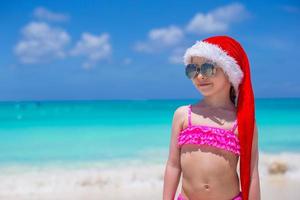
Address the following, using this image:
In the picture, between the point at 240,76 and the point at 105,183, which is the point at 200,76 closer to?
the point at 240,76

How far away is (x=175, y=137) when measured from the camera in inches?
102

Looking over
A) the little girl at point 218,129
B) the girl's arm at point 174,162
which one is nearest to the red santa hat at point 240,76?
the little girl at point 218,129

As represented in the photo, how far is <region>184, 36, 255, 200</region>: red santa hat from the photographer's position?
242cm

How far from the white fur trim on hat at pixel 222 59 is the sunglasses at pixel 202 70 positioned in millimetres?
36

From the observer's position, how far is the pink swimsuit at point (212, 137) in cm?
246

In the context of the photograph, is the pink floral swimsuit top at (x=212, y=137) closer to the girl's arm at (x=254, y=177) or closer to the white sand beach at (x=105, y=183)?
the girl's arm at (x=254, y=177)

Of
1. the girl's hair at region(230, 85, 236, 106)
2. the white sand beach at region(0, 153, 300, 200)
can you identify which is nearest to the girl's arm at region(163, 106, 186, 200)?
the girl's hair at region(230, 85, 236, 106)

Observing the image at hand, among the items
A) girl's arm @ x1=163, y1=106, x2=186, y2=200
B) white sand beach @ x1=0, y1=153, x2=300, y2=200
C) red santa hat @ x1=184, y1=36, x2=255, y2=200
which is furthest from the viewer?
white sand beach @ x1=0, y1=153, x2=300, y2=200

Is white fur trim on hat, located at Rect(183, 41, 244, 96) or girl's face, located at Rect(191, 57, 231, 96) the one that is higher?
white fur trim on hat, located at Rect(183, 41, 244, 96)

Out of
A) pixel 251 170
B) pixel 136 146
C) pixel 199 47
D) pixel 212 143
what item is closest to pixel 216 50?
pixel 199 47

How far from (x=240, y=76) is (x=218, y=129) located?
292mm

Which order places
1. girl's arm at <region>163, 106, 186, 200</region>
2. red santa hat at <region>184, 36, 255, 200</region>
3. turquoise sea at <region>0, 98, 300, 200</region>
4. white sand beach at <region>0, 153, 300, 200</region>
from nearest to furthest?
red santa hat at <region>184, 36, 255, 200</region> < girl's arm at <region>163, 106, 186, 200</region> < white sand beach at <region>0, 153, 300, 200</region> < turquoise sea at <region>0, 98, 300, 200</region>

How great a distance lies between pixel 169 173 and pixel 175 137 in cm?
20

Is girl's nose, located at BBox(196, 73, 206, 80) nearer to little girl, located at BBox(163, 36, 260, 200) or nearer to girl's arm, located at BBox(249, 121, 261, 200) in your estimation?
little girl, located at BBox(163, 36, 260, 200)
